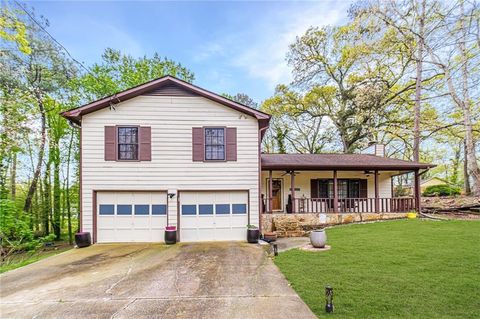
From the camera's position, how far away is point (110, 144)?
1013cm

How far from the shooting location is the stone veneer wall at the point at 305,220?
11.3 metres

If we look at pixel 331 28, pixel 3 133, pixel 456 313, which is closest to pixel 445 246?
pixel 456 313

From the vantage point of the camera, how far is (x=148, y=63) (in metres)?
21.5

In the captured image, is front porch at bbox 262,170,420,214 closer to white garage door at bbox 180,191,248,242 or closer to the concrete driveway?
white garage door at bbox 180,191,248,242

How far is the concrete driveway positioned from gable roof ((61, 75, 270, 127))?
17.1ft

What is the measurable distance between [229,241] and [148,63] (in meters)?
17.3

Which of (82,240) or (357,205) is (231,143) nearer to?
(82,240)

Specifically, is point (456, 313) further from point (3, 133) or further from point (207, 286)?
point (3, 133)

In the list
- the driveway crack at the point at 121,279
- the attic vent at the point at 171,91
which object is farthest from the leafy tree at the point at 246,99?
the driveway crack at the point at 121,279

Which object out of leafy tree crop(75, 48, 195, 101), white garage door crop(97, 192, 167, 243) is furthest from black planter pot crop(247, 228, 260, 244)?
leafy tree crop(75, 48, 195, 101)

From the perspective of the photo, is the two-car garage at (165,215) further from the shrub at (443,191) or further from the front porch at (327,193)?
the shrub at (443,191)

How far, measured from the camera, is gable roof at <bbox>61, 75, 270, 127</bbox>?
33.0 feet

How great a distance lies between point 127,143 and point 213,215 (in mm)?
4427

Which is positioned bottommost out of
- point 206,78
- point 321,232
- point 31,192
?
point 321,232
